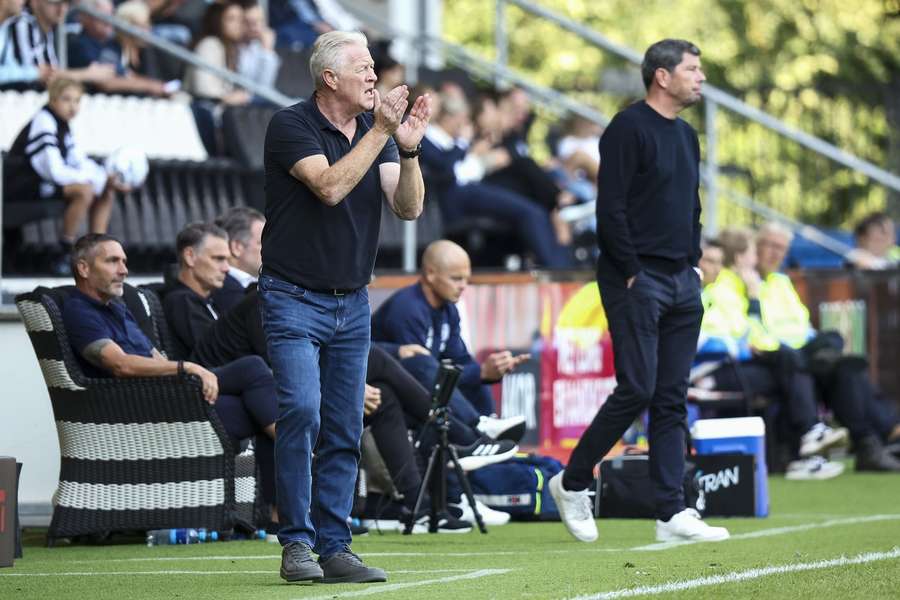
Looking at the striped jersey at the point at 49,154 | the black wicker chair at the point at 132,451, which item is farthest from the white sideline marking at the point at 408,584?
the striped jersey at the point at 49,154

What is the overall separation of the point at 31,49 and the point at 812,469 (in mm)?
5925

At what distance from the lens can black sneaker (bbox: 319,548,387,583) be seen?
289 inches

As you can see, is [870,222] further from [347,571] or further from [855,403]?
[347,571]

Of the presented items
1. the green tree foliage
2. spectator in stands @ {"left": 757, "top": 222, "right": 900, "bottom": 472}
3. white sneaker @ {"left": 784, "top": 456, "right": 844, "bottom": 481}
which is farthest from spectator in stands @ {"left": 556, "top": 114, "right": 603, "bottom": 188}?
white sneaker @ {"left": 784, "top": 456, "right": 844, "bottom": 481}

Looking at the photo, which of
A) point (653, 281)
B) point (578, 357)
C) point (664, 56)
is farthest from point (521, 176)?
point (653, 281)

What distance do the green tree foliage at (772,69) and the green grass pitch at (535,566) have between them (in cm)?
962

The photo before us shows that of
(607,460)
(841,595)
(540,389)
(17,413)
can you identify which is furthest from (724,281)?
(841,595)

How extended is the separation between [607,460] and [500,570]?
304 centimetres

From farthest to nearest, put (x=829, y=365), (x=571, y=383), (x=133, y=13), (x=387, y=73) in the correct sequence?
1. (x=387, y=73)
2. (x=133, y=13)
3. (x=829, y=365)
4. (x=571, y=383)

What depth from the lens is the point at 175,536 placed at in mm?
9602

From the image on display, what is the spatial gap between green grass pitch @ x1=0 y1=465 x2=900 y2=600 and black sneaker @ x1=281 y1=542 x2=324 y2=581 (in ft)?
0.12

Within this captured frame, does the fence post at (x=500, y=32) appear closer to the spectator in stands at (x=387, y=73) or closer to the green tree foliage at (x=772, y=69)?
the green tree foliage at (x=772, y=69)

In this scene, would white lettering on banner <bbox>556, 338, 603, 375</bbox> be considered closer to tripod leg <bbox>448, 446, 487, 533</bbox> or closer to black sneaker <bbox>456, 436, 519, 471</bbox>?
black sneaker <bbox>456, 436, 519, 471</bbox>

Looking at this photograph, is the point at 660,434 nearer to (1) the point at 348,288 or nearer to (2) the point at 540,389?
(1) the point at 348,288
